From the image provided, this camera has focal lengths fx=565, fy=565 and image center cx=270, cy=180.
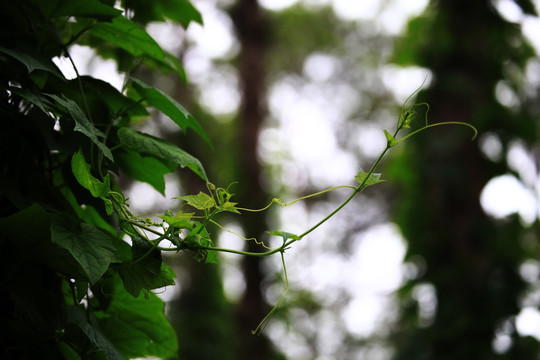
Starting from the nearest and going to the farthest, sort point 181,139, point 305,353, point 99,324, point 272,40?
point 99,324, point 272,40, point 181,139, point 305,353

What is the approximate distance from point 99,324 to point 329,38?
14098 millimetres

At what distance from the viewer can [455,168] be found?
4383mm

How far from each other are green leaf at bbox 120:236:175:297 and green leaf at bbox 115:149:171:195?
0.24 m

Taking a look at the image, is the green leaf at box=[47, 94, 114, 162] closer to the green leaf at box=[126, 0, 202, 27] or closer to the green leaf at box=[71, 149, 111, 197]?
the green leaf at box=[71, 149, 111, 197]

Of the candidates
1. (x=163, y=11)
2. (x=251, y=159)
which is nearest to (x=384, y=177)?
(x=251, y=159)

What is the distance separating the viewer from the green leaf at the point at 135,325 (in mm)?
1073

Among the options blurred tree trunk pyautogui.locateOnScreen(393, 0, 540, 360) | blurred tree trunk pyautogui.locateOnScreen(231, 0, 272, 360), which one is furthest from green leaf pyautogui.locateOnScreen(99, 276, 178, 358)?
blurred tree trunk pyautogui.locateOnScreen(231, 0, 272, 360)

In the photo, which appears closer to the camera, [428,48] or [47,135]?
[47,135]

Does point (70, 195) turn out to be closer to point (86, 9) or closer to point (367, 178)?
point (86, 9)

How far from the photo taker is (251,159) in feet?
26.3

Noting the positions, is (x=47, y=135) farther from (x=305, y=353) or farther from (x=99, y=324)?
(x=305, y=353)

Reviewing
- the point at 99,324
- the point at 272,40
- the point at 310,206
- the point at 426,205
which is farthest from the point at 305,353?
the point at 99,324

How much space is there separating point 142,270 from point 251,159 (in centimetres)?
715

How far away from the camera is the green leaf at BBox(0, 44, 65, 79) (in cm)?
85
